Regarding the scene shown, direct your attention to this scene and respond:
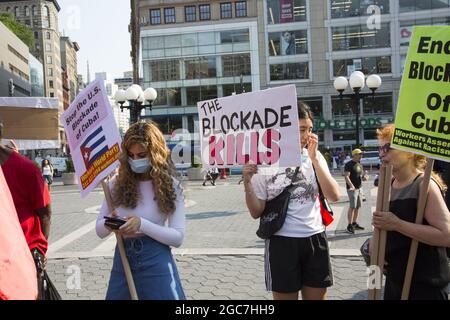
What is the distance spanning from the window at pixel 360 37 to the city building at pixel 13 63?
1449 inches

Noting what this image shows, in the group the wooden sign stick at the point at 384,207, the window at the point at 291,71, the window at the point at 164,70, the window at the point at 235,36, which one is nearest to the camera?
the wooden sign stick at the point at 384,207

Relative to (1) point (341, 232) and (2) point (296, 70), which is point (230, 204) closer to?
(1) point (341, 232)

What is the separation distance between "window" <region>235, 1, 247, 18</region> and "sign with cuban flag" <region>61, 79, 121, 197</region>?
48986 millimetres

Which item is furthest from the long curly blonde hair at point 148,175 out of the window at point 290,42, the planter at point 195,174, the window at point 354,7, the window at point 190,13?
the window at point 190,13

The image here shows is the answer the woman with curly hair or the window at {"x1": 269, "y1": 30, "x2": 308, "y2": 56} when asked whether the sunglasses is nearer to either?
the woman with curly hair

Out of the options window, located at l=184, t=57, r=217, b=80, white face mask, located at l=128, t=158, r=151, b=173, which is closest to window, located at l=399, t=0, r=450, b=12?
window, located at l=184, t=57, r=217, b=80

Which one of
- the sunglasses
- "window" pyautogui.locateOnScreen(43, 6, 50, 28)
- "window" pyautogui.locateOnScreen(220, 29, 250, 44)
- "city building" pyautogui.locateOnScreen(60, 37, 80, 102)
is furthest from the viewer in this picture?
"city building" pyautogui.locateOnScreen(60, 37, 80, 102)

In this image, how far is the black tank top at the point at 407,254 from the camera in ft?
8.48

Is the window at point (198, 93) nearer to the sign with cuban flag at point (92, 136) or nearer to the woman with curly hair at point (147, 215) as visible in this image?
the sign with cuban flag at point (92, 136)

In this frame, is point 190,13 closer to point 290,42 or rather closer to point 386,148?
point 290,42

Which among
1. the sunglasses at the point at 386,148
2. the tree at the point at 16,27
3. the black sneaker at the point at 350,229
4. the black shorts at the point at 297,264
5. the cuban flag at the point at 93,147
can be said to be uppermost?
the tree at the point at 16,27

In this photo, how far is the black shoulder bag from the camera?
306 centimetres
